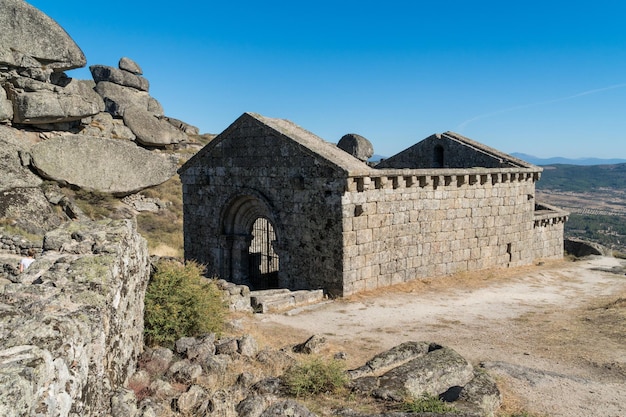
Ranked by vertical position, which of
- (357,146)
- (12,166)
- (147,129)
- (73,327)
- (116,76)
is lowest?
(73,327)

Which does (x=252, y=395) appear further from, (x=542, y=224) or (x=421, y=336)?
(x=542, y=224)

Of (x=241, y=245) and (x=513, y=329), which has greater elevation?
(x=241, y=245)

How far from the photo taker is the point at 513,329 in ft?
31.8

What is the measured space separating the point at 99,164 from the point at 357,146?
1269 centimetres

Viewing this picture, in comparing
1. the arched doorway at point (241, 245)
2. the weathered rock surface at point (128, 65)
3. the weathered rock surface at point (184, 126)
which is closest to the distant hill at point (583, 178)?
the weathered rock surface at point (184, 126)

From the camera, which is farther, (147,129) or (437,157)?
(147,129)

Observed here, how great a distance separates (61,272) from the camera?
433cm

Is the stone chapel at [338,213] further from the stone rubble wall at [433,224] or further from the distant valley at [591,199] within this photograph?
the distant valley at [591,199]

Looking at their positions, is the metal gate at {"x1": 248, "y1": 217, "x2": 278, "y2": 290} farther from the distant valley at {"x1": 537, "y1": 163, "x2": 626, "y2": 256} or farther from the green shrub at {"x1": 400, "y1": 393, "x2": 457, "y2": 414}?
the distant valley at {"x1": 537, "y1": 163, "x2": 626, "y2": 256}

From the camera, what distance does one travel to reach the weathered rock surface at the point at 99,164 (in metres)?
21.6

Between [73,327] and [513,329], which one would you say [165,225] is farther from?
[73,327]

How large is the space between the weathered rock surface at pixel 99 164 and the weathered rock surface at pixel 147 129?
5593 mm

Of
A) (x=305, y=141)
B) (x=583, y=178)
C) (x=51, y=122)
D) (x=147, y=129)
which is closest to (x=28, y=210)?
(x=51, y=122)

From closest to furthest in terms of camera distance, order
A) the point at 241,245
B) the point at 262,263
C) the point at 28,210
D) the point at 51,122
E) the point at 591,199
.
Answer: the point at 241,245
the point at 262,263
the point at 28,210
the point at 51,122
the point at 591,199
